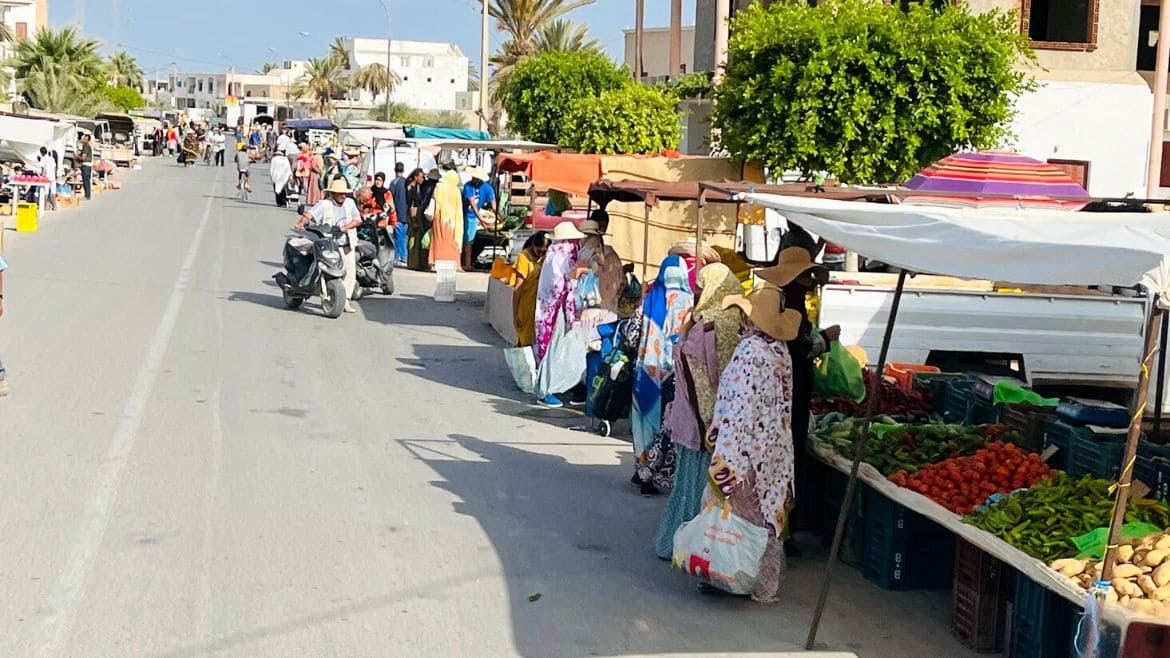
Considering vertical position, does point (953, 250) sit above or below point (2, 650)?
above

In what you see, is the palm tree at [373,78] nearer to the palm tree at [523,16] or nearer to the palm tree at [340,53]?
the palm tree at [340,53]

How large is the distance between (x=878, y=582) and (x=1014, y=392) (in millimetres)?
2154

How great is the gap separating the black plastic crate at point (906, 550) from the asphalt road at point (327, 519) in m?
0.12

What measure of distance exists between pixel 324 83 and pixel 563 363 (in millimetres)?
106202

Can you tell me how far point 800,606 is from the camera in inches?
288

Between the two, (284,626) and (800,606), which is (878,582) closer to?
(800,606)

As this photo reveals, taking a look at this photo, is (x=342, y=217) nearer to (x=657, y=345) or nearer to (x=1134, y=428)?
(x=657, y=345)

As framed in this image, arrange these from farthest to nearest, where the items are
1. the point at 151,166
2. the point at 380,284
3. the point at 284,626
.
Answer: the point at 151,166 → the point at 380,284 → the point at 284,626

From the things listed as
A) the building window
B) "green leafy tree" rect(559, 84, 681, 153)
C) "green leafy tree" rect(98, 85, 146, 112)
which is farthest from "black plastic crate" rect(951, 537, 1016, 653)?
"green leafy tree" rect(98, 85, 146, 112)

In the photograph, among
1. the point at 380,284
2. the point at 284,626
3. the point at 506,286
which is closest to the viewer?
the point at 284,626

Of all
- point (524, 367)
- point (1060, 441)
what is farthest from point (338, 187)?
point (1060, 441)

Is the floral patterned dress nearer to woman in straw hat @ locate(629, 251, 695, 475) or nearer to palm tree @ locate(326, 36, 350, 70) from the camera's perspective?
woman in straw hat @ locate(629, 251, 695, 475)

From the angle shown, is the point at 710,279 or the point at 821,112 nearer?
the point at 710,279

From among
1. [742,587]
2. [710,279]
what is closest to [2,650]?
[742,587]
